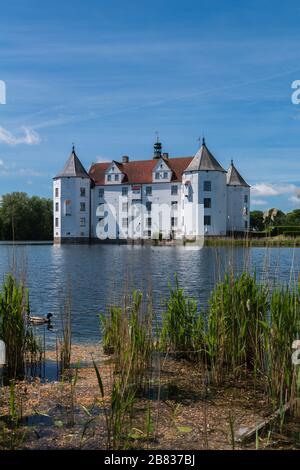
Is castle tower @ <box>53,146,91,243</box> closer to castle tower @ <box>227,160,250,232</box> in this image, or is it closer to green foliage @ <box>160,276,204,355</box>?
castle tower @ <box>227,160,250,232</box>

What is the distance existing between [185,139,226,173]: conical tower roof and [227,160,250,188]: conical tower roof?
5182mm

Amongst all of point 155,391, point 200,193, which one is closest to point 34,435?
point 155,391

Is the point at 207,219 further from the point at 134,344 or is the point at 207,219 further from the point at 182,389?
the point at 134,344

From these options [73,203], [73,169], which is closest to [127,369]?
[73,203]

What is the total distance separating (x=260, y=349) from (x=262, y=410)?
45.5 inches

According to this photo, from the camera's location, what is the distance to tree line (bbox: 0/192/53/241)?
86812 millimetres

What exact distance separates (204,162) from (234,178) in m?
7.40

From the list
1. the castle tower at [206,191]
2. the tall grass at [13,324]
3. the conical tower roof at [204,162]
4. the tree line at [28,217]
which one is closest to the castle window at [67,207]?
the tree line at [28,217]

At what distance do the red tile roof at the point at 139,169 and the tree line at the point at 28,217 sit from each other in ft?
58.3

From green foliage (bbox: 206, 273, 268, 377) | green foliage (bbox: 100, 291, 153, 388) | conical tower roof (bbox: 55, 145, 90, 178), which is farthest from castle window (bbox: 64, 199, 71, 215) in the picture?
green foliage (bbox: 206, 273, 268, 377)

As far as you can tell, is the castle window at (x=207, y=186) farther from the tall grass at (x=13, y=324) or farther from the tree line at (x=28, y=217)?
the tall grass at (x=13, y=324)

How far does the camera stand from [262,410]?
5.35 m

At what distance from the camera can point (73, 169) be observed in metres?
72.0

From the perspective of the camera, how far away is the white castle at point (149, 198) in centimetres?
6406
